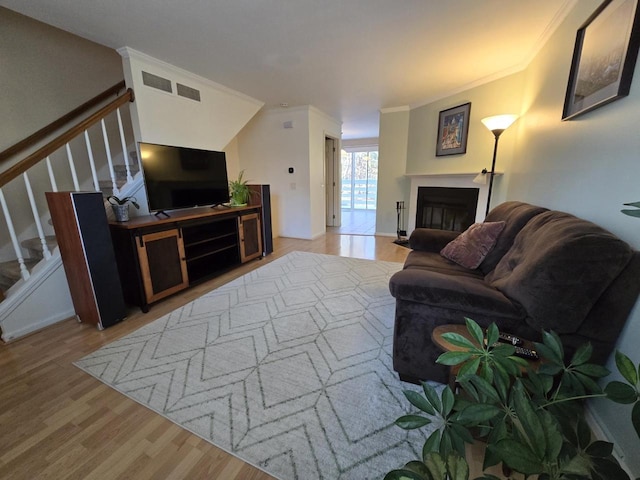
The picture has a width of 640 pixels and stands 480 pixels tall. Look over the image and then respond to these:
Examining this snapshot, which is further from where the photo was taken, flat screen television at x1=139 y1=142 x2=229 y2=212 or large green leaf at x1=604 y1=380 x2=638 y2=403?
flat screen television at x1=139 y1=142 x2=229 y2=212

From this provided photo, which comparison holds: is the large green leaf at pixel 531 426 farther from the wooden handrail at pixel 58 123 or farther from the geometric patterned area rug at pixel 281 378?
the wooden handrail at pixel 58 123

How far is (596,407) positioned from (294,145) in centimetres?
455

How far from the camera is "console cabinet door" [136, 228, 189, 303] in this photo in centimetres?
228

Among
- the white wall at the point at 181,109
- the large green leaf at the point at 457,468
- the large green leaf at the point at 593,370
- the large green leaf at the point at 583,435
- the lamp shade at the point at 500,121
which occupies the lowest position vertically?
the large green leaf at the point at 583,435

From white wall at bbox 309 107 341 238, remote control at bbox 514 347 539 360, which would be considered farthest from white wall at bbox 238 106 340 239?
remote control at bbox 514 347 539 360

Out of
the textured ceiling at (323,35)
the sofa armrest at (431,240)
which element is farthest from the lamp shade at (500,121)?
the sofa armrest at (431,240)

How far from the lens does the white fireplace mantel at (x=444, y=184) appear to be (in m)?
3.61

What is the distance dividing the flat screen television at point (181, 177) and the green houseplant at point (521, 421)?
2.77m

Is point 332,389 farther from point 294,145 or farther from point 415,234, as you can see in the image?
point 294,145

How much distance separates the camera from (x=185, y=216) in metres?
2.62

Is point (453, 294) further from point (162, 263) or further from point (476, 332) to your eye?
point (162, 263)

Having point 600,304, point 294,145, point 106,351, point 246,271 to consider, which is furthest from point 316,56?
point 106,351

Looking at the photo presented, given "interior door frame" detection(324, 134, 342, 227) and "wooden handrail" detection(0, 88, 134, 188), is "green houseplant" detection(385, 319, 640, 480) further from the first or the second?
"interior door frame" detection(324, 134, 342, 227)

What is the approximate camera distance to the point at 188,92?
3.10 metres
